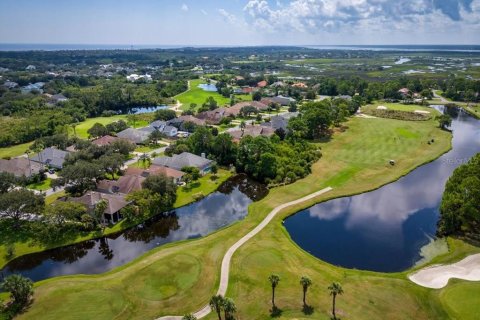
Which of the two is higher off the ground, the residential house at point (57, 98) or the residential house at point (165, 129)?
the residential house at point (57, 98)

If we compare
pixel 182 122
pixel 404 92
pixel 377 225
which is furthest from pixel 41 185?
pixel 404 92

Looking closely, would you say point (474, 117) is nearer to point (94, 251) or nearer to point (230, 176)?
point (230, 176)

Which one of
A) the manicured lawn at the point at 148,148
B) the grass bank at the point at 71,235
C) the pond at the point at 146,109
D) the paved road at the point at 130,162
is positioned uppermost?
the pond at the point at 146,109

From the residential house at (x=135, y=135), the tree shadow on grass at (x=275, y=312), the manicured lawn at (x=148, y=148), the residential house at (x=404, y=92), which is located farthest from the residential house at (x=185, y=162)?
the residential house at (x=404, y=92)

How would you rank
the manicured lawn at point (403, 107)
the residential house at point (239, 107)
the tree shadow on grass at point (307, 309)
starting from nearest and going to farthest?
the tree shadow on grass at point (307, 309) → the residential house at point (239, 107) → the manicured lawn at point (403, 107)

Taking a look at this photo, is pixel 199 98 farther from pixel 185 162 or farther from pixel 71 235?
pixel 71 235

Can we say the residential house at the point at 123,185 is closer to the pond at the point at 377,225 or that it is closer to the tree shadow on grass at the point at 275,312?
the pond at the point at 377,225

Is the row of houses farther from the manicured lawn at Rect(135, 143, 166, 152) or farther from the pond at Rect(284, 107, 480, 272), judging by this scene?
the pond at Rect(284, 107, 480, 272)

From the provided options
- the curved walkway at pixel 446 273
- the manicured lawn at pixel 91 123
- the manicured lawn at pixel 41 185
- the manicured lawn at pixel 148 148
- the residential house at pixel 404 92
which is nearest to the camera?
the curved walkway at pixel 446 273
